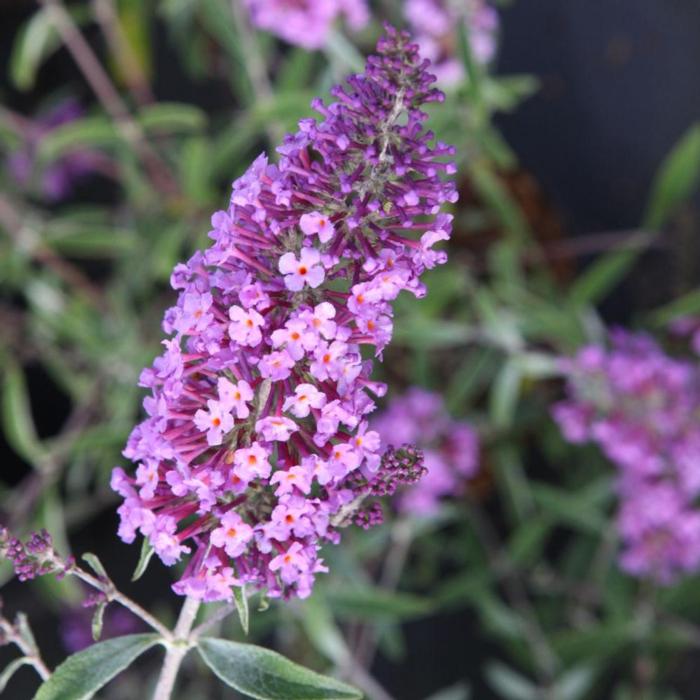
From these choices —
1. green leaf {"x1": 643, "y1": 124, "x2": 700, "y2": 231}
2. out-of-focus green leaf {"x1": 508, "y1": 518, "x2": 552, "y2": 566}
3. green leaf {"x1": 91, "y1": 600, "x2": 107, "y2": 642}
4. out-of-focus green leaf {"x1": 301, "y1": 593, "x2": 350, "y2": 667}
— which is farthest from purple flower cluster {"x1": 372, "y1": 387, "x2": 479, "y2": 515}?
green leaf {"x1": 91, "y1": 600, "x2": 107, "y2": 642}

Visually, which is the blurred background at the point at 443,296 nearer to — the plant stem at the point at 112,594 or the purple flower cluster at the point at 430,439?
the purple flower cluster at the point at 430,439

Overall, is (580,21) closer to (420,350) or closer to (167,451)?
(420,350)

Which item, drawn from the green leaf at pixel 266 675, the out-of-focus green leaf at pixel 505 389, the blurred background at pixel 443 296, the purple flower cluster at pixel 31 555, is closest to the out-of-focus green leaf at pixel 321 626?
the blurred background at pixel 443 296

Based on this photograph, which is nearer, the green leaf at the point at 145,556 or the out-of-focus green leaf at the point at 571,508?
the green leaf at the point at 145,556

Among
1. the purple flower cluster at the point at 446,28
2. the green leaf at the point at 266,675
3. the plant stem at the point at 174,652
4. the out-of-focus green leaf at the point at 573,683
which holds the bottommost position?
→ the out-of-focus green leaf at the point at 573,683

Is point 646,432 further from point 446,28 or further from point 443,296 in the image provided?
point 446,28

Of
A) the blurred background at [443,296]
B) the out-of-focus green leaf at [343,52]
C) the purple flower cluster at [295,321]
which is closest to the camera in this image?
the purple flower cluster at [295,321]

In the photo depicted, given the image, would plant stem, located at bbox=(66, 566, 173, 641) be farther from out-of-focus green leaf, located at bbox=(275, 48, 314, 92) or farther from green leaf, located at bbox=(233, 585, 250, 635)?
out-of-focus green leaf, located at bbox=(275, 48, 314, 92)
